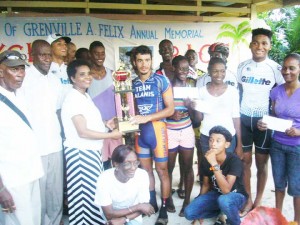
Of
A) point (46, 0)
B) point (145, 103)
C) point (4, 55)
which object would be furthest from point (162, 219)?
point (46, 0)

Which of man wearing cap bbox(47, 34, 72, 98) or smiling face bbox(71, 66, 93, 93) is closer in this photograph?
smiling face bbox(71, 66, 93, 93)

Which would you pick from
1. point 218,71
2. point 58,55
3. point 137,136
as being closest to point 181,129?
point 137,136

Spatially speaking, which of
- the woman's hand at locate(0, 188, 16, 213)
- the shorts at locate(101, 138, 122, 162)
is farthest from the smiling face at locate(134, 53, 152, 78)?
the woman's hand at locate(0, 188, 16, 213)

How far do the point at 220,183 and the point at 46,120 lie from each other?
1708mm

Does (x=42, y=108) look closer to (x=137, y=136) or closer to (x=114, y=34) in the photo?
(x=137, y=136)

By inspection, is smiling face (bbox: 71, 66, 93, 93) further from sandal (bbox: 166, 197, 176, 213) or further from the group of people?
sandal (bbox: 166, 197, 176, 213)

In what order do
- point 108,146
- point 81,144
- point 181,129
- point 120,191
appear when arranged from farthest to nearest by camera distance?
1. point 108,146
2. point 181,129
3. point 81,144
4. point 120,191

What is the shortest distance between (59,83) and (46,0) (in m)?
2.51

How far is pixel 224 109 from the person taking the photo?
10.9ft

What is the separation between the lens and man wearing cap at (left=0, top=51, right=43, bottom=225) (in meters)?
2.29

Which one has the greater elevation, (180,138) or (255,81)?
(255,81)

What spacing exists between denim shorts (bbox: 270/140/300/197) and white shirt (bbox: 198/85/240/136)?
0.48 m

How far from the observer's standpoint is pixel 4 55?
2.38 m

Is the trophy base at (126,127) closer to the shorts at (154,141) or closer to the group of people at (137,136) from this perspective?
the group of people at (137,136)
